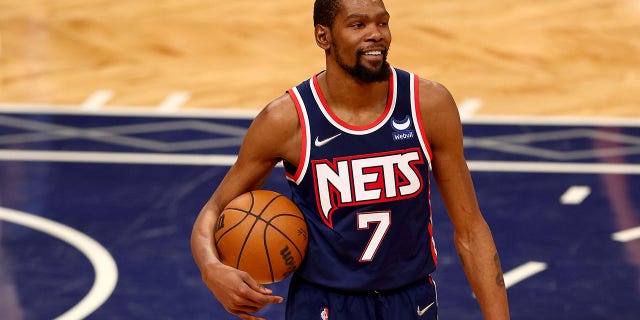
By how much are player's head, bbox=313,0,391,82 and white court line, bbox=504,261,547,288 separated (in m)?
3.88

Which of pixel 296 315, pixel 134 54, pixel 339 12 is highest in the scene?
pixel 339 12

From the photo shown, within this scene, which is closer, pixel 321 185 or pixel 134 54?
pixel 321 185

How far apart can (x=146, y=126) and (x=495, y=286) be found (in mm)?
7919

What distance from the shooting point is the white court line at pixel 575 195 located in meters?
9.84

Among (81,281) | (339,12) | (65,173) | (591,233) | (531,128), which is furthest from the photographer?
(531,128)

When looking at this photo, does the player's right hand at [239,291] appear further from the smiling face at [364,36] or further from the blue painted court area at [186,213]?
the blue painted court area at [186,213]

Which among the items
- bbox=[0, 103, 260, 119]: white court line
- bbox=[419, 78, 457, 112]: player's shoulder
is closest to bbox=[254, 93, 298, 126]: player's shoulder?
bbox=[419, 78, 457, 112]: player's shoulder

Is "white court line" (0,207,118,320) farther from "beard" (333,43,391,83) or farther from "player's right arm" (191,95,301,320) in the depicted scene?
"beard" (333,43,391,83)

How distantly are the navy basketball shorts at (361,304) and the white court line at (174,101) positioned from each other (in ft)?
26.9

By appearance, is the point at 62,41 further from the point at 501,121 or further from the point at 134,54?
the point at 501,121

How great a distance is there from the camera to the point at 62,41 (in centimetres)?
1525

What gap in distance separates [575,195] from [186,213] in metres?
3.14

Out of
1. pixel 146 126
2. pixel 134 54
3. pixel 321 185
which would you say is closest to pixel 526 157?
pixel 146 126

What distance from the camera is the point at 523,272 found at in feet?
27.5
